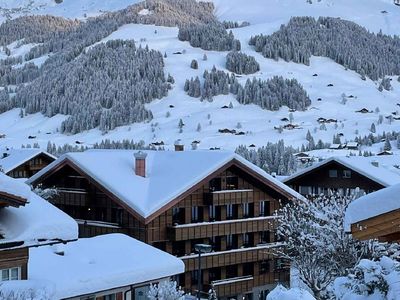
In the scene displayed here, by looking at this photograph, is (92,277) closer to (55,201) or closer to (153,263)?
(153,263)

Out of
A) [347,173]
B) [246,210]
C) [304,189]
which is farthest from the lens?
[304,189]

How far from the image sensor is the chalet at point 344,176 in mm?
48219

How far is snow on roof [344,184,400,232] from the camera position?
754cm

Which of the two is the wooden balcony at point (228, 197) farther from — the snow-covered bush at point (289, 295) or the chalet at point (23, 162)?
the chalet at point (23, 162)

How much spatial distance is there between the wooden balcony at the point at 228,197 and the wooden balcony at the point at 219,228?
915 mm

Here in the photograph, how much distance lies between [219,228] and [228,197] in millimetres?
1632

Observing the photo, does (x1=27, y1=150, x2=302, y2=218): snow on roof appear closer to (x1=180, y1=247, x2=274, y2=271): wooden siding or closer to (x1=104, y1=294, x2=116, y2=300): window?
(x1=180, y1=247, x2=274, y2=271): wooden siding

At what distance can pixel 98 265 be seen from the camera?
67.0 ft

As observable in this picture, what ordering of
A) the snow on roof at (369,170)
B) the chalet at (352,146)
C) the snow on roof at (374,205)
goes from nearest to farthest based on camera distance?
the snow on roof at (374,205)
the snow on roof at (369,170)
the chalet at (352,146)

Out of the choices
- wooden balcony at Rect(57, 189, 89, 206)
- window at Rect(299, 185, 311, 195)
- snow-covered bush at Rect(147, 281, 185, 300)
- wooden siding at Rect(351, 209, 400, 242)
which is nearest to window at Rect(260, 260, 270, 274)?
wooden balcony at Rect(57, 189, 89, 206)

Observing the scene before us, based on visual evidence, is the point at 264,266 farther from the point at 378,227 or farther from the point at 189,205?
the point at 378,227

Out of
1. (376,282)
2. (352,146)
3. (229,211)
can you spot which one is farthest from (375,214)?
(352,146)

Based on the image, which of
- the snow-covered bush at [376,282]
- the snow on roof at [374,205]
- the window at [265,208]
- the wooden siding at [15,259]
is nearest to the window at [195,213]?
the window at [265,208]

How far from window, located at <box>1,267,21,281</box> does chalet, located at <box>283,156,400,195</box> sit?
34.5 meters
